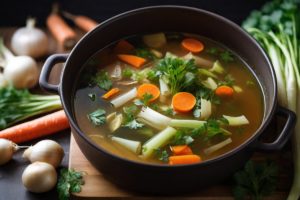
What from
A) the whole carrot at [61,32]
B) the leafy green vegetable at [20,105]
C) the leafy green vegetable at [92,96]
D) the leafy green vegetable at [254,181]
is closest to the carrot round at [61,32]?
the whole carrot at [61,32]

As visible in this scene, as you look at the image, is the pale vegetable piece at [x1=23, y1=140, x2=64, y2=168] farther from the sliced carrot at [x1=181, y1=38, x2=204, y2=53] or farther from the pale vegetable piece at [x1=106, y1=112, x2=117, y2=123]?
the sliced carrot at [x1=181, y1=38, x2=204, y2=53]

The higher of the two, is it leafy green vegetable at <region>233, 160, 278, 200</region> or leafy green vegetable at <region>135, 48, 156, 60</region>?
leafy green vegetable at <region>135, 48, 156, 60</region>

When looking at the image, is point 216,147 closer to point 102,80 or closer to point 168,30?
point 102,80

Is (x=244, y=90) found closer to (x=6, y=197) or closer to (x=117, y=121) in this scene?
(x=117, y=121)

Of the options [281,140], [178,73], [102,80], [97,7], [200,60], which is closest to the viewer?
[281,140]

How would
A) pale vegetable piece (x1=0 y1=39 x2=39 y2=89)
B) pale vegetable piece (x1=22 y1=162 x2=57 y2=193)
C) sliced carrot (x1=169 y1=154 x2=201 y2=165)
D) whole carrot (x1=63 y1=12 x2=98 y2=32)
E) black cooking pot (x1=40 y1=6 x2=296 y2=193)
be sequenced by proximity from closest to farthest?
black cooking pot (x1=40 y1=6 x2=296 y2=193) < sliced carrot (x1=169 y1=154 x2=201 y2=165) < pale vegetable piece (x1=22 y1=162 x2=57 y2=193) < pale vegetable piece (x1=0 y1=39 x2=39 y2=89) < whole carrot (x1=63 y1=12 x2=98 y2=32)

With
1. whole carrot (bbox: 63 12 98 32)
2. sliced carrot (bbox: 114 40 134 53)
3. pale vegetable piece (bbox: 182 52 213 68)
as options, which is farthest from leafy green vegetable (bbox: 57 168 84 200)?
whole carrot (bbox: 63 12 98 32)

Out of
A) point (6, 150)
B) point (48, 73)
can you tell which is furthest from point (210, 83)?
point (6, 150)
